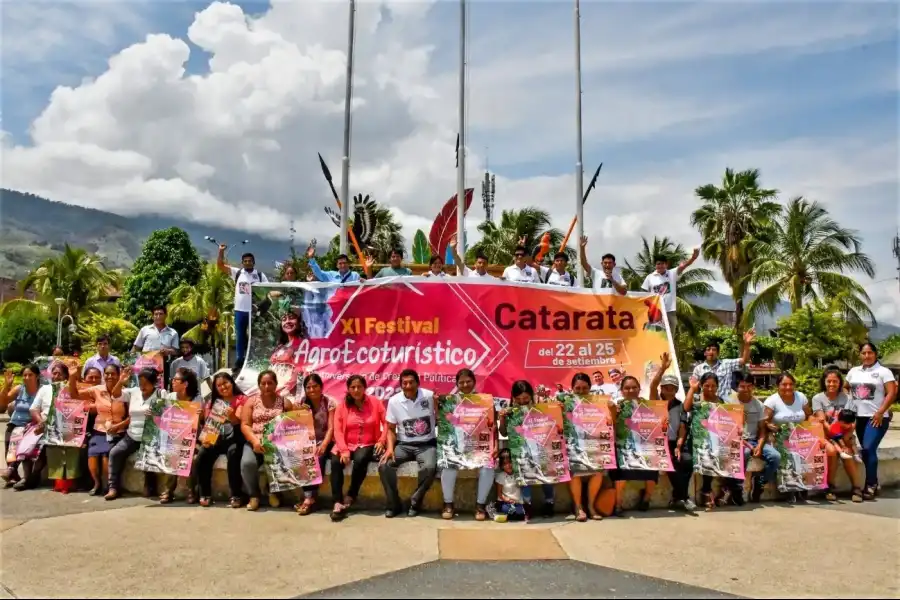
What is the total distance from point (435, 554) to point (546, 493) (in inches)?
69.2

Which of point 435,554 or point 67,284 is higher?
point 67,284

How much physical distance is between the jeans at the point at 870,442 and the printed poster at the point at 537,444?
3.84m

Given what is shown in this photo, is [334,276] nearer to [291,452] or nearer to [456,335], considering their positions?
[456,335]

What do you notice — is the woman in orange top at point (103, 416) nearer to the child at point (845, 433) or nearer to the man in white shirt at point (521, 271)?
the man in white shirt at point (521, 271)

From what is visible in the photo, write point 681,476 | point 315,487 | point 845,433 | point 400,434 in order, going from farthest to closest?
point 845,433 → point 681,476 → point 400,434 → point 315,487

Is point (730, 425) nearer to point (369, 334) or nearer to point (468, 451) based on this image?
point (468, 451)

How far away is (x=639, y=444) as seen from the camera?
22.0 feet

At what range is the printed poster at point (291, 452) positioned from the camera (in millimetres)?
6535

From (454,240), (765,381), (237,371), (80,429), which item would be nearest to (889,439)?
(454,240)

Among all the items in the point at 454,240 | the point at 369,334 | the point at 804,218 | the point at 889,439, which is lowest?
the point at 889,439

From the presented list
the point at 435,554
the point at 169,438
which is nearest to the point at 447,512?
the point at 435,554

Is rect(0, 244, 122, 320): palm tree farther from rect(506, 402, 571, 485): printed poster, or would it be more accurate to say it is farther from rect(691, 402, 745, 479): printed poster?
rect(691, 402, 745, 479): printed poster

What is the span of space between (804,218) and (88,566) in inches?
1222

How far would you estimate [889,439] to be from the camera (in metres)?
14.1
